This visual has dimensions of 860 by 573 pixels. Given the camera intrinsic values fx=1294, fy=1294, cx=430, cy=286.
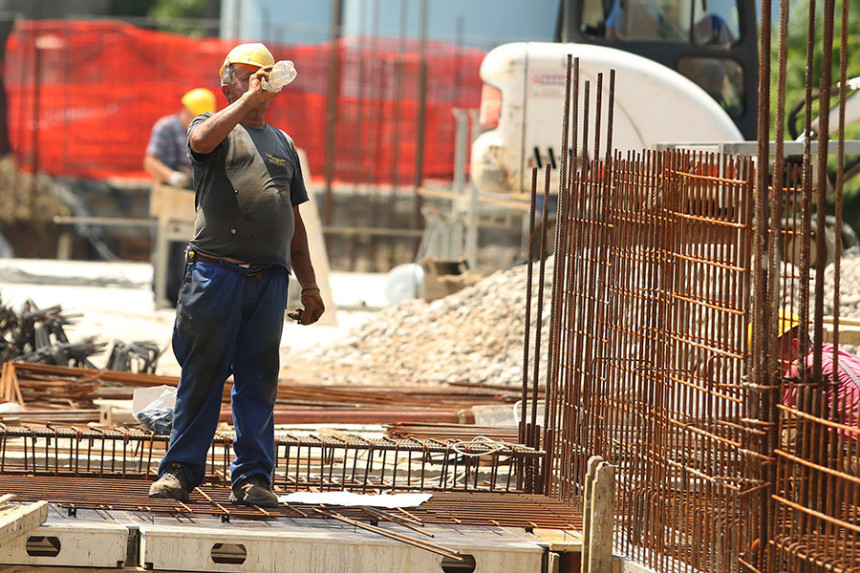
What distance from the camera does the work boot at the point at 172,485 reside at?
5.00m

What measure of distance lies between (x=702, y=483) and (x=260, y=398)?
1764 millimetres

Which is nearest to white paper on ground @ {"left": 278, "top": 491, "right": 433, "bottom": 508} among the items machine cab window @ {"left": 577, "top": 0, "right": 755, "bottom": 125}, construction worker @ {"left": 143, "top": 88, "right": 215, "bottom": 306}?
machine cab window @ {"left": 577, "top": 0, "right": 755, "bottom": 125}

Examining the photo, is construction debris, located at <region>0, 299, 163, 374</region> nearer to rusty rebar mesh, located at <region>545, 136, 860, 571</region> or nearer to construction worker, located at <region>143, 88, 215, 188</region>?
construction worker, located at <region>143, 88, 215, 188</region>

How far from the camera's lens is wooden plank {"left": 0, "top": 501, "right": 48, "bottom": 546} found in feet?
13.9

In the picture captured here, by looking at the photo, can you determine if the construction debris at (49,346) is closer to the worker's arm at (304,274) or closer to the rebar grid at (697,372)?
the worker's arm at (304,274)

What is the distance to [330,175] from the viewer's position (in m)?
20.1

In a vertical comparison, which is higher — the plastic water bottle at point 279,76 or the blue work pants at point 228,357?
the plastic water bottle at point 279,76

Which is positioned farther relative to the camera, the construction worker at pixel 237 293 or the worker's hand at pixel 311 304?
the worker's hand at pixel 311 304

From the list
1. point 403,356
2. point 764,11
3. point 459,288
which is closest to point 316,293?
point 764,11

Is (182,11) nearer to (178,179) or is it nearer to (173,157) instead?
(173,157)

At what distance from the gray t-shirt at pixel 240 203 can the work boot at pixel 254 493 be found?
86 cm

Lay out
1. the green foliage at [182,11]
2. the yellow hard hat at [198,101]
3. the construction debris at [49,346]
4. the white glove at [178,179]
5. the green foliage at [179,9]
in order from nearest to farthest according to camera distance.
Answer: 1. the construction debris at [49,346]
2. the white glove at [178,179]
3. the yellow hard hat at [198,101]
4. the green foliage at [182,11]
5. the green foliage at [179,9]

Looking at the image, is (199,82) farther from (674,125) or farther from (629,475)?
(629,475)

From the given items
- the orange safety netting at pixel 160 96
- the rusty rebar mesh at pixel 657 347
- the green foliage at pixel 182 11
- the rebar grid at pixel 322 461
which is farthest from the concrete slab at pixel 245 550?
the green foliage at pixel 182 11
